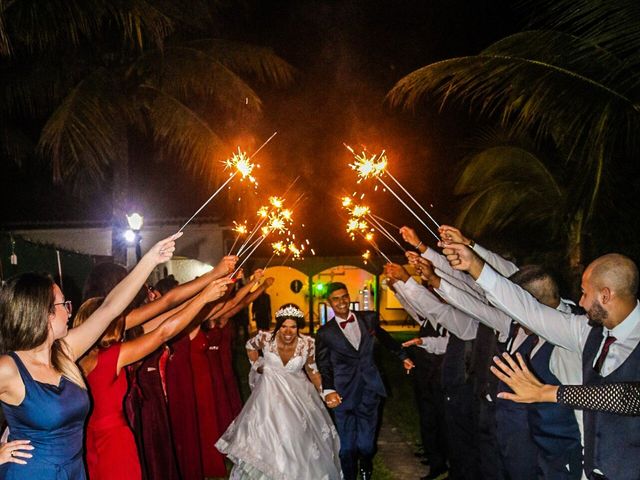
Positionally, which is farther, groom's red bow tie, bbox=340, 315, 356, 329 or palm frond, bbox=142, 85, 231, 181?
palm frond, bbox=142, 85, 231, 181

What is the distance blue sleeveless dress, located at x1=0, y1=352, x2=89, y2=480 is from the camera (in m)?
3.64

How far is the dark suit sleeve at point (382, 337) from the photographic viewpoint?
320 inches

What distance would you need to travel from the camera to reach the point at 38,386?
3674mm

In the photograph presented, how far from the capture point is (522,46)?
6.79 metres

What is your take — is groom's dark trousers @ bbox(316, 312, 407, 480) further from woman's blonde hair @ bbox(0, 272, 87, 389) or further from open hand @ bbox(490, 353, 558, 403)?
woman's blonde hair @ bbox(0, 272, 87, 389)

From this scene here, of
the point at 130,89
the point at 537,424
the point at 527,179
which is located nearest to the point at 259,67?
the point at 130,89

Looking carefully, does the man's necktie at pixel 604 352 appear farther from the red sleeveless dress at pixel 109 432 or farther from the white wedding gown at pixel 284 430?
the white wedding gown at pixel 284 430

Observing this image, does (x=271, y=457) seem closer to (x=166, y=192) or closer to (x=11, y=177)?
Answer: (x=166, y=192)

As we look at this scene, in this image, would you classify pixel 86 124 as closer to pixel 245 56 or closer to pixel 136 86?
pixel 136 86

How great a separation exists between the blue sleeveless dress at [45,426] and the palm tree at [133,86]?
27.7ft

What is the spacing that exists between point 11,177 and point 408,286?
2500cm

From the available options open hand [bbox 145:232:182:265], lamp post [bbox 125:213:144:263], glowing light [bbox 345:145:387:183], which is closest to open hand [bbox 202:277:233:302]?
open hand [bbox 145:232:182:265]

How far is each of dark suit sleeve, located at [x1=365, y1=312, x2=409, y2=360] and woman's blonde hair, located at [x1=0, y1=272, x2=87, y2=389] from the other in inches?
194

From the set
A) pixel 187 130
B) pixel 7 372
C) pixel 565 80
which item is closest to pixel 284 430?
pixel 7 372
